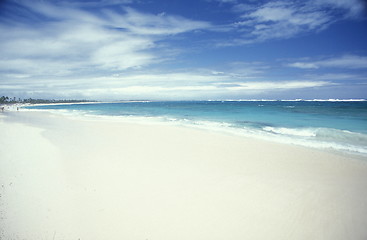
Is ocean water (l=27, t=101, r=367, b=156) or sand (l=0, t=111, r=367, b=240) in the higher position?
ocean water (l=27, t=101, r=367, b=156)

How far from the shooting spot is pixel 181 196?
16.5 feet

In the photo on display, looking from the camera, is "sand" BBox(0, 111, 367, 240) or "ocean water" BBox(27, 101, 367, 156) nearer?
"sand" BBox(0, 111, 367, 240)

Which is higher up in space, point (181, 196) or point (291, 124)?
point (291, 124)

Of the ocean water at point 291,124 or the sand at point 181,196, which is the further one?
the ocean water at point 291,124

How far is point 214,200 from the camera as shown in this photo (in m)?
4.86

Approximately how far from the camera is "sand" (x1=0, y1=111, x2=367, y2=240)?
3855 millimetres

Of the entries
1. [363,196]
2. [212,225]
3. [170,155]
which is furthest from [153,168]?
[363,196]

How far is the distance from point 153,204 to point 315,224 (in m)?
3.57

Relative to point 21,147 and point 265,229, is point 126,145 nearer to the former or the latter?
point 21,147

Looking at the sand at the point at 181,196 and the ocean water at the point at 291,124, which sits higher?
the ocean water at the point at 291,124

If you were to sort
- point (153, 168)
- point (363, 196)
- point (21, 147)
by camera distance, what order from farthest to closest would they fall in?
point (21, 147)
point (153, 168)
point (363, 196)

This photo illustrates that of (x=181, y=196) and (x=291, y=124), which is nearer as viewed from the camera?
(x=181, y=196)

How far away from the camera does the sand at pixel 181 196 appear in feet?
12.6

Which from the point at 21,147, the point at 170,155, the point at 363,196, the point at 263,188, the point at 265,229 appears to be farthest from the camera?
the point at 21,147
